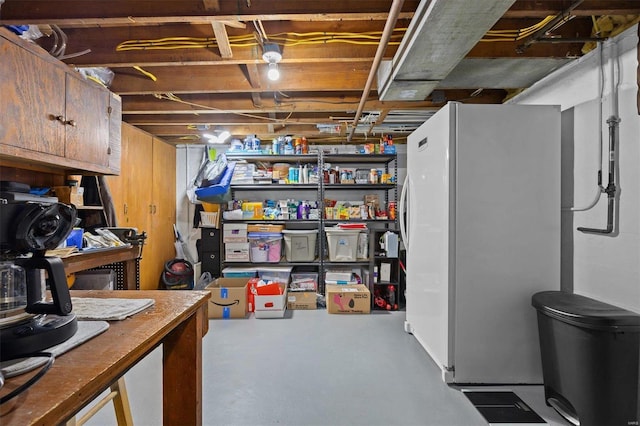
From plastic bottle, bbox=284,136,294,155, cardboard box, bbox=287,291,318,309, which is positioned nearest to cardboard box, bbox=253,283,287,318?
cardboard box, bbox=287,291,318,309

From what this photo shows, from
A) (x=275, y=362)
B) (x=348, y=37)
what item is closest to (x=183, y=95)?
(x=348, y=37)

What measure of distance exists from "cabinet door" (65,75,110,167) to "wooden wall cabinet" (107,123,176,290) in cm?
113

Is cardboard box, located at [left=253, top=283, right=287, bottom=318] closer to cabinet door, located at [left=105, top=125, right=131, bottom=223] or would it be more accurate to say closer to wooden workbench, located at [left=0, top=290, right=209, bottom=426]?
cabinet door, located at [left=105, top=125, right=131, bottom=223]

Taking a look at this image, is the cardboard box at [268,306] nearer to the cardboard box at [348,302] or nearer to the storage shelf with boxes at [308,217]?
the storage shelf with boxes at [308,217]

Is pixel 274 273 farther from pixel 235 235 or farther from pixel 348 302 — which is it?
pixel 348 302

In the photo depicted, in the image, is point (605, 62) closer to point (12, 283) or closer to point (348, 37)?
point (348, 37)

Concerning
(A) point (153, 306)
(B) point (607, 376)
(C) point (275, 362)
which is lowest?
(C) point (275, 362)

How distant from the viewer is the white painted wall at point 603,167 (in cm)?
173

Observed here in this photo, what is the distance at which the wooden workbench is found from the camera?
0.49 metres

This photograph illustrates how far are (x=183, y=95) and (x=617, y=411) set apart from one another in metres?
3.77

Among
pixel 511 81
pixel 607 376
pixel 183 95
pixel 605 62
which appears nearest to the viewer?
pixel 607 376

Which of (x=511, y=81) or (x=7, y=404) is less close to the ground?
(x=511, y=81)

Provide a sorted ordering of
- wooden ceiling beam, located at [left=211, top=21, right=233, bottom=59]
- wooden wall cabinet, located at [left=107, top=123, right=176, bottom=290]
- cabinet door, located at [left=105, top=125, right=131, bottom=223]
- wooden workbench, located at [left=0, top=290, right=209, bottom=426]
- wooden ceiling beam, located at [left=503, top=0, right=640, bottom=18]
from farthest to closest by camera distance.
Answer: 1. wooden wall cabinet, located at [left=107, top=123, right=176, bottom=290]
2. cabinet door, located at [left=105, top=125, right=131, bottom=223]
3. wooden ceiling beam, located at [left=211, top=21, right=233, bottom=59]
4. wooden ceiling beam, located at [left=503, top=0, right=640, bottom=18]
5. wooden workbench, located at [left=0, top=290, right=209, bottom=426]

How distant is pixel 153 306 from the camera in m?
0.99
